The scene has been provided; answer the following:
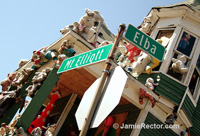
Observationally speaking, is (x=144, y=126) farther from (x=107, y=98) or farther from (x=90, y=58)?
(x=107, y=98)

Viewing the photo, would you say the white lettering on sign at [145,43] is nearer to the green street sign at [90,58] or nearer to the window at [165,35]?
the green street sign at [90,58]

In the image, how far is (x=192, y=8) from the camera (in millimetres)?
8938

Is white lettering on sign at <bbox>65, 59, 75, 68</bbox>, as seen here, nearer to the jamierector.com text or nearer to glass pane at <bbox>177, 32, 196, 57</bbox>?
the jamierector.com text

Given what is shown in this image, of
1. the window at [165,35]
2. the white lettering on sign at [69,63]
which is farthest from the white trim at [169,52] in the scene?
the white lettering on sign at [69,63]

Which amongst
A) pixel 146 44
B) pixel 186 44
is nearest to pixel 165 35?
pixel 186 44

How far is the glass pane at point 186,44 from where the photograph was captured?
851 centimetres

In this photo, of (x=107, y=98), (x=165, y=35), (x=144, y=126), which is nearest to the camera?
(x=107, y=98)

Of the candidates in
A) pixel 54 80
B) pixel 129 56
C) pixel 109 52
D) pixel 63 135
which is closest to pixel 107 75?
pixel 109 52

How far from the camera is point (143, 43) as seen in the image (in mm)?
3875

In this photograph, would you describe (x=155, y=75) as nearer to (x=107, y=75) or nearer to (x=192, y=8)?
(x=192, y=8)

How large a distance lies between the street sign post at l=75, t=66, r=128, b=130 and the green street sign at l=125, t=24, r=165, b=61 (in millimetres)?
1025

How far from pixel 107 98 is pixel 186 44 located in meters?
6.70

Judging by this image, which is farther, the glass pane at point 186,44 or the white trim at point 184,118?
the glass pane at point 186,44

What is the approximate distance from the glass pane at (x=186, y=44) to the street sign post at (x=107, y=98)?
6.18 meters
